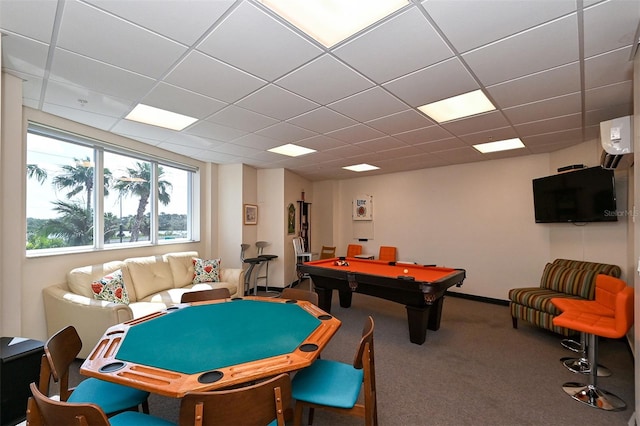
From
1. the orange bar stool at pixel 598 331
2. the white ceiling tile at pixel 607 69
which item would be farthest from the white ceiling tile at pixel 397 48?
the orange bar stool at pixel 598 331

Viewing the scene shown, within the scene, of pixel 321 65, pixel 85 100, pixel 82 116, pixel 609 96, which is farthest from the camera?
pixel 82 116

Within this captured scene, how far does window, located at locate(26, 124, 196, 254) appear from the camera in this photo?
10.7 feet

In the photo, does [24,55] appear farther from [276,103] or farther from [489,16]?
[489,16]

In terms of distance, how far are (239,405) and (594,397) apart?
3.11 m

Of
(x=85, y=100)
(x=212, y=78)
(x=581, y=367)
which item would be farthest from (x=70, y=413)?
(x=581, y=367)

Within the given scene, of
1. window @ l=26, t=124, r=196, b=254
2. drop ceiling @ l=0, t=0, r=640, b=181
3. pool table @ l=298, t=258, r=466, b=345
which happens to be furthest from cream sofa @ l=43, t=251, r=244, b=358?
drop ceiling @ l=0, t=0, r=640, b=181

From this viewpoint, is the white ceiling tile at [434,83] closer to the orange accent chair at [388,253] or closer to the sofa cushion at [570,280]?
the sofa cushion at [570,280]

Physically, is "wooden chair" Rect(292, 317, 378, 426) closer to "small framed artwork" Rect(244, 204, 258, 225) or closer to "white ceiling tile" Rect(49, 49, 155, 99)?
"white ceiling tile" Rect(49, 49, 155, 99)

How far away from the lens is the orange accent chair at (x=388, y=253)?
254 inches

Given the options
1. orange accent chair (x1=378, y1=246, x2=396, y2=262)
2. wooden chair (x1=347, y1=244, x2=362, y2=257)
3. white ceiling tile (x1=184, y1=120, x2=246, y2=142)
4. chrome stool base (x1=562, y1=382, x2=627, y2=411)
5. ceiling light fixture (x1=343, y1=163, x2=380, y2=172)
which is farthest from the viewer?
wooden chair (x1=347, y1=244, x2=362, y2=257)

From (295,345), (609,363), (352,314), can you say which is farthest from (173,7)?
(609,363)

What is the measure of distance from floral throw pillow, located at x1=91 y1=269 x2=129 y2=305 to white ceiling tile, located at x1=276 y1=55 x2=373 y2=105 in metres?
3.02

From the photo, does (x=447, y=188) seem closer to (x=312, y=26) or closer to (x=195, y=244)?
(x=312, y=26)

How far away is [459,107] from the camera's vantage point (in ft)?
10.3
